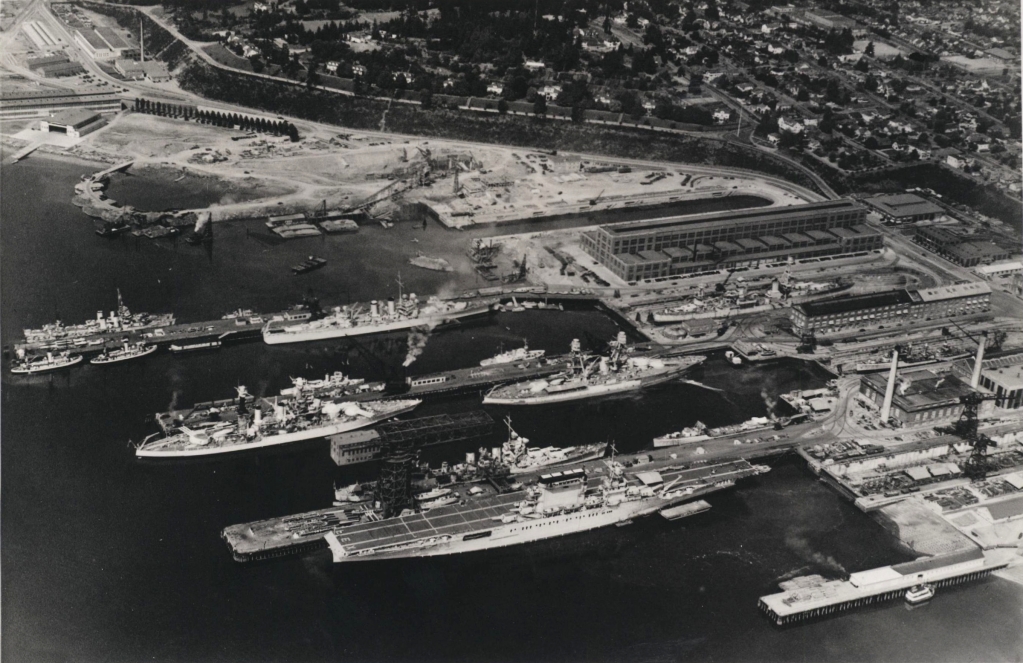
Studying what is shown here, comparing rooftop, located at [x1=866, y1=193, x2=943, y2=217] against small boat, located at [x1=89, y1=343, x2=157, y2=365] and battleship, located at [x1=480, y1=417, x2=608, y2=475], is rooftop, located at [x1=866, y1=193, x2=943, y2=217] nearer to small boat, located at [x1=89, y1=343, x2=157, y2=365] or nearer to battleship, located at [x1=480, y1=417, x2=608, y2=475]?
battleship, located at [x1=480, y1=417, x2=608, y2=475]

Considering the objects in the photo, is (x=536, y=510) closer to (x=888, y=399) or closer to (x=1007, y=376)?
(x=888, y=399)

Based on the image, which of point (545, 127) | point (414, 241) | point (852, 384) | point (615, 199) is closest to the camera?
point (852, 384)

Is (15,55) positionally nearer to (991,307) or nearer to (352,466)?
(352,466)

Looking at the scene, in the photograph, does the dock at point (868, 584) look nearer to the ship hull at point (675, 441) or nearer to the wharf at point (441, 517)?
the wharf at point (441, 517)

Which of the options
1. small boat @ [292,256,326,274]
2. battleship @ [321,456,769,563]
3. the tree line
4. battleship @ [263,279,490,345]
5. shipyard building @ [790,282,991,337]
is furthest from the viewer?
the tree line

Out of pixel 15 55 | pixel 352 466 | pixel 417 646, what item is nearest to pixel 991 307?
pixel 352 466

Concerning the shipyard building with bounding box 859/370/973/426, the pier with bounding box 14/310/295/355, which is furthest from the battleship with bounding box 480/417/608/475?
the pier with bounding box 14/310/295/355

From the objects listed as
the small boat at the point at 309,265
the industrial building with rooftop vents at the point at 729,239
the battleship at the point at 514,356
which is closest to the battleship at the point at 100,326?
the small boat at the point at 309,265
